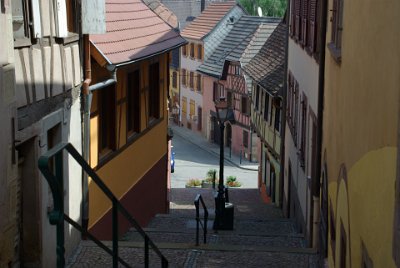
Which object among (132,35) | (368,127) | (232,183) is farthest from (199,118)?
(368,127)

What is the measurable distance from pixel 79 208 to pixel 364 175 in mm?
6226

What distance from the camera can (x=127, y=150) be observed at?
15.5m

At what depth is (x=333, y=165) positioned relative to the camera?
10.3 m

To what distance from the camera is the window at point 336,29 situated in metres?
9.97

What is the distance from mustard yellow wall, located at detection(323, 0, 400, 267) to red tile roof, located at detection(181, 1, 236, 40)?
4511 cm

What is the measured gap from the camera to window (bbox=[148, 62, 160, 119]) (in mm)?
18469

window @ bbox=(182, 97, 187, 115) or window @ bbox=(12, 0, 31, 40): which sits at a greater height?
window @ bbox=(12, 0, 31, 40)

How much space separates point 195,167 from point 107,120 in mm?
31716

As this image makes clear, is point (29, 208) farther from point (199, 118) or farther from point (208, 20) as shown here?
point (199, 118)

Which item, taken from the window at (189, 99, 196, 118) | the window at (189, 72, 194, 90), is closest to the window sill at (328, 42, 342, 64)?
the window at (189, 72, 194, 90)

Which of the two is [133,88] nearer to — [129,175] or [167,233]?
[129,175]

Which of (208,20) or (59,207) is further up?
(59,207)

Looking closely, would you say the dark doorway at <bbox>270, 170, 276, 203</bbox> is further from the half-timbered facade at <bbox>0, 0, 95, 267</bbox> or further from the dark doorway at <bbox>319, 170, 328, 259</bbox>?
the half-timbered facade at <bbox>0, 0, 95, 267</bbox>

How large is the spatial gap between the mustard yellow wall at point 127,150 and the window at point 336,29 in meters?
3.83
